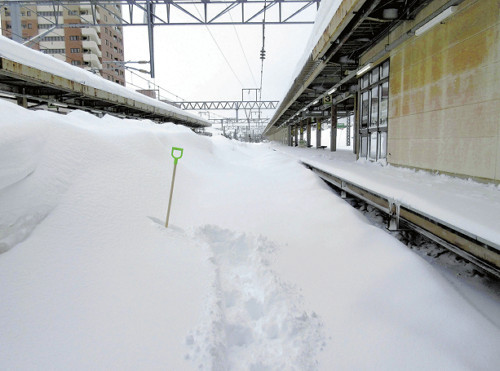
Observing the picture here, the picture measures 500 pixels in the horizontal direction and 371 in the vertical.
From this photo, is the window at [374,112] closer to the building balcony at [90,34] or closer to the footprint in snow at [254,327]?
the footprint in snow at [254,327]

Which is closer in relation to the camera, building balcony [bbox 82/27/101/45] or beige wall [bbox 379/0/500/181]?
beige wall [bbox 379/0/500/181]

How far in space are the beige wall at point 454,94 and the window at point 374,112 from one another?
95cm

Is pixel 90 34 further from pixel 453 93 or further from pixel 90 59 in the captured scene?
pixel 453 93

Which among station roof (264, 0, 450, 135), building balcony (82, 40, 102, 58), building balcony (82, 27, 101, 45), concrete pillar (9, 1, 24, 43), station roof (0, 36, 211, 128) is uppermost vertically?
building balcony (82, 27, 101, 45)

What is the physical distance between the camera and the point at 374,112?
8.93 meters

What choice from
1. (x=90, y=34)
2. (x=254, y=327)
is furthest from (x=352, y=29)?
(x=90, y=34)

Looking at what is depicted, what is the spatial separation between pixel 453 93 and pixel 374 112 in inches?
145

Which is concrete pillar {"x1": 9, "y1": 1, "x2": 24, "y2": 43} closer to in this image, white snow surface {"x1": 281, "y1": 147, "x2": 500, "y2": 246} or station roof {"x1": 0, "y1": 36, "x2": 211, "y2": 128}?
station roof {"x1": 0, "y1": 36, "x2": 211, "y2": 128}

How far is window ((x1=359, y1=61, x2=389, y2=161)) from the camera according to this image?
8.22 m

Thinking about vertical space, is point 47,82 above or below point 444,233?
above

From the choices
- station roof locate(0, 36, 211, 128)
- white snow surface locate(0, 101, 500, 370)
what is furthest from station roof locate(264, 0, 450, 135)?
station roof locate(0, 36, 211, 128)

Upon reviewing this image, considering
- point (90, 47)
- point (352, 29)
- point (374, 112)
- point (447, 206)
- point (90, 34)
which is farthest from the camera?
point (90, 47)

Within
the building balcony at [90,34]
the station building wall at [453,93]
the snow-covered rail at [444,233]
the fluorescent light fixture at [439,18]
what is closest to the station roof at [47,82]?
the snow-covered rail at [444,233]

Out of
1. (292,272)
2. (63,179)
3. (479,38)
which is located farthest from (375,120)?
(63,179)
